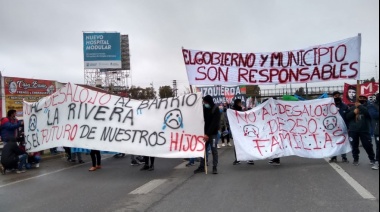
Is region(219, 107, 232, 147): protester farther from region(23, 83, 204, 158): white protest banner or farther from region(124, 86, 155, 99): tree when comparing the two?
region(124, 86, 155, 99): tree

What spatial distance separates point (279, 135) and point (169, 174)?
2.94 m

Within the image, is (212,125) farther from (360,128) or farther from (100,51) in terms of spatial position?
(100,51)

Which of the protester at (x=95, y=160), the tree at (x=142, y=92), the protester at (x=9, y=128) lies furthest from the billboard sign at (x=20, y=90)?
the tree at (x=142, y=92)

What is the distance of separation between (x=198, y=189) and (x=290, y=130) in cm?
368

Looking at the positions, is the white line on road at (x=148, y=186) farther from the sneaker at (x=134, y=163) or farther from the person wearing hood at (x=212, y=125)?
the sneaker at (x=134, y=163)

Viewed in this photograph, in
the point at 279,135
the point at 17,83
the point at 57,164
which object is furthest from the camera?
the point at 17,83

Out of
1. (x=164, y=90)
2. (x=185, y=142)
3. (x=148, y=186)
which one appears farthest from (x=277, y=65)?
(x=164, y=90)

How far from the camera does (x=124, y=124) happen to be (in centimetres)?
937

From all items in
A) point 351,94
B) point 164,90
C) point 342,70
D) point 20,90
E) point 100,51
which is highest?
point 100,51

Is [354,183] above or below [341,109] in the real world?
below

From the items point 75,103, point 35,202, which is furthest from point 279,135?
point 35,202

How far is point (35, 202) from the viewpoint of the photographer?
6.96m

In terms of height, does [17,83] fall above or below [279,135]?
above

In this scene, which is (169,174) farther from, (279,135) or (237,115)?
(279,135)
